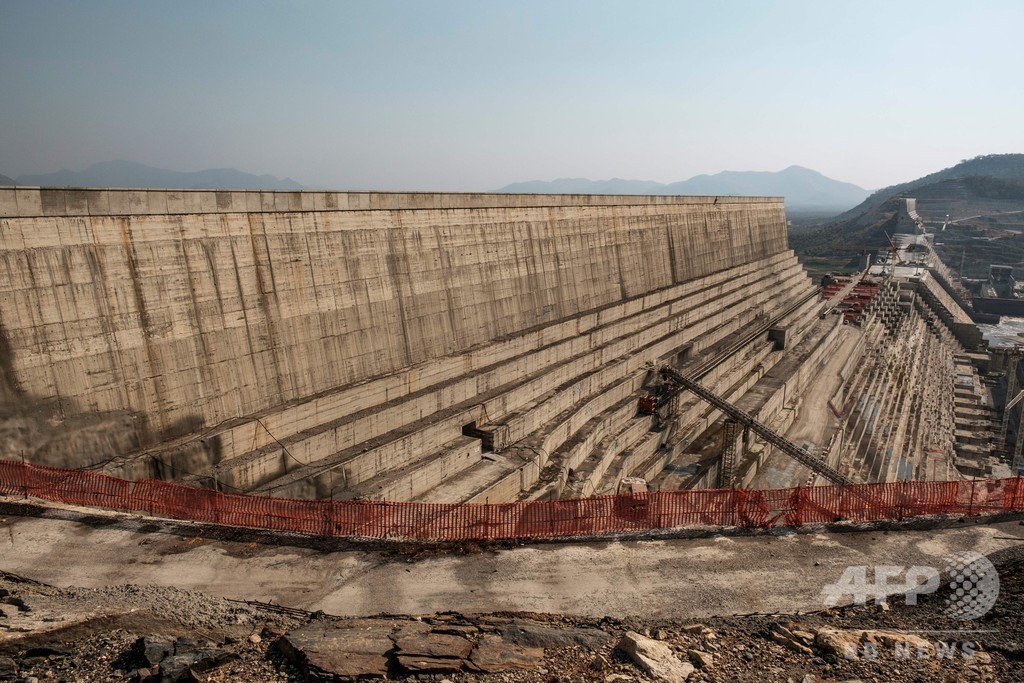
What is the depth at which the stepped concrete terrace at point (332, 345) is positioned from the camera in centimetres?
1378

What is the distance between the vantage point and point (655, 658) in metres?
8.79

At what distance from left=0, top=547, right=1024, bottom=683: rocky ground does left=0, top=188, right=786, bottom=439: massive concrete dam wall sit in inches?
228

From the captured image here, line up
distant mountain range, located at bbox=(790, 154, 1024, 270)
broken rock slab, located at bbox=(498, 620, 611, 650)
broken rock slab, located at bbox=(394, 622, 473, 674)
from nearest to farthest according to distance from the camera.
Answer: broken rock slab, located at bbox=(394, 622, 473, 674)
broken rock slab, located at bbox=(498, 620, 611, 650)
distant mountain range, located at bbox=(790, 154, 1024, 270)

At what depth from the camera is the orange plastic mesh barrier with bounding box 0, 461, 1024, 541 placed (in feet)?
41.9

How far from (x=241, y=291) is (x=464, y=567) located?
33.2 feet

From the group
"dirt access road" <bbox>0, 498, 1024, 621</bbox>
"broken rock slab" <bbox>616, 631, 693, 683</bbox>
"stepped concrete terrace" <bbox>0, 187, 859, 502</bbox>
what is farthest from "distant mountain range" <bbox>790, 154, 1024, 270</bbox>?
"broken rock slab" <bbox>616, 631, 693, 683</bbox>

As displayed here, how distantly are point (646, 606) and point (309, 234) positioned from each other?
14.0 meters

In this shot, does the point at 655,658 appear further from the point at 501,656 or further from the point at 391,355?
the point at 391,355

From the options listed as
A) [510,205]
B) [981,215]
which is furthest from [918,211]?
[510,205]

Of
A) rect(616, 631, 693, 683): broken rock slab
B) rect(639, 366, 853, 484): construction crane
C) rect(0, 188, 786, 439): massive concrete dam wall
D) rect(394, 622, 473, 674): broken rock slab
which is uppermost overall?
rect(0, 188, 786, 439): massive concrete dam wall

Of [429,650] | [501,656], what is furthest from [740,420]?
[429,650]

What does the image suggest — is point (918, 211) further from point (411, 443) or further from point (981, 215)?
point (411, 443)

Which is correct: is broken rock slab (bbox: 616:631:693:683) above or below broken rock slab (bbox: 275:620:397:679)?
below

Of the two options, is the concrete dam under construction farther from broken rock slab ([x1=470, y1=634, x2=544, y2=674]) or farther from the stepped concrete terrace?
broken rock slab ([x1=470, y1=634, x2=544, y2=674])
